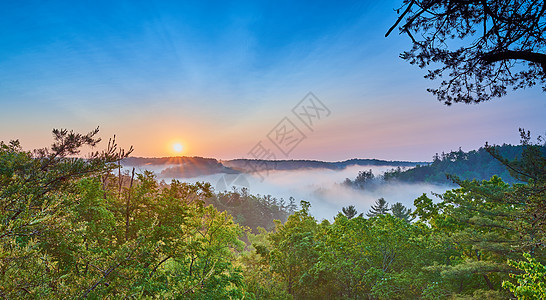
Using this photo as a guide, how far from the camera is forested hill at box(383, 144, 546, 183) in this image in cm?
14350

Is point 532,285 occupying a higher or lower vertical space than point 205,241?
higher

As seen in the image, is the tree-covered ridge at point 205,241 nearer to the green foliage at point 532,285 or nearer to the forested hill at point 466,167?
the green foliage at point 532,285

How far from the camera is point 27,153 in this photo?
535 centimetres

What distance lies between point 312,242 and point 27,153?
15760 mm

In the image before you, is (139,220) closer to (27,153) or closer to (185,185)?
(185,185)

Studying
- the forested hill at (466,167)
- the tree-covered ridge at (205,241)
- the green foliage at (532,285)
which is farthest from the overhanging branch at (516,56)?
the forested hill at (466,167)

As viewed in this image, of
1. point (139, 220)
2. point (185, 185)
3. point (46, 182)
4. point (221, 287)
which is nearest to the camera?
point (46, 182)

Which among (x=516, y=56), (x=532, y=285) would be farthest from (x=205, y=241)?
(x=516, y=56)

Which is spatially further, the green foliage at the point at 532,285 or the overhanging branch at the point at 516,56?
the green foliage at the point at 532,285

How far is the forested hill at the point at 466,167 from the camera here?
143500mm

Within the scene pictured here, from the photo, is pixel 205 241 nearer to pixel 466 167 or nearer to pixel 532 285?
pixel 532 285

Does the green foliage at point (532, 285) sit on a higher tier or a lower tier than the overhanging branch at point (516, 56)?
lower

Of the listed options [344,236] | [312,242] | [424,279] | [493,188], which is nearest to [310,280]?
[312,242]

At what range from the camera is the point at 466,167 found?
15288cm
